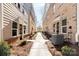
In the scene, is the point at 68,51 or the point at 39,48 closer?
the point at 68,51

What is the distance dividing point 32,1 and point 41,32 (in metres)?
1.13

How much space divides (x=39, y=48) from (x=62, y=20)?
1218 mm

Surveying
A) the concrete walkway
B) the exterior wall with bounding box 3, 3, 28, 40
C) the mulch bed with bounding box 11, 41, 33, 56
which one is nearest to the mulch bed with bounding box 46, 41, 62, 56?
the concrete walkway

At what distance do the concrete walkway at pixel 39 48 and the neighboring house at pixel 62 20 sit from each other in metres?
0.37

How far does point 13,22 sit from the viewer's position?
4715mm

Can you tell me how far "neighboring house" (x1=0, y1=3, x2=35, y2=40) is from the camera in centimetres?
406

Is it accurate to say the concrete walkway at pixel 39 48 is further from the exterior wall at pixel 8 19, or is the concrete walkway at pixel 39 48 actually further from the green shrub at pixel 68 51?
the exterior wall at pixel 8 19

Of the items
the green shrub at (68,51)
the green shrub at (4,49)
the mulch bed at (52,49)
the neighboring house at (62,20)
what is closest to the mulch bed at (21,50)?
the green shrub at (4,49)

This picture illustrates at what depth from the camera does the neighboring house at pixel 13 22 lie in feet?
13.3

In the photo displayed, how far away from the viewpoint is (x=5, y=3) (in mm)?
3979

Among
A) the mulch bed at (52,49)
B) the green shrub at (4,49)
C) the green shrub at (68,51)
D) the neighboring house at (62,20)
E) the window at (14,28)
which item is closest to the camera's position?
the green shrub at (4,49)

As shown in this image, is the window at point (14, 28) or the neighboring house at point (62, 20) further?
the window at point (14, 28)

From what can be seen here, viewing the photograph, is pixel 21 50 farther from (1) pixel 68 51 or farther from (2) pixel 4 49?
(1) pixel 68 51

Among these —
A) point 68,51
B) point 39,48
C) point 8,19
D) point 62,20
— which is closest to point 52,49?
point 39,48
